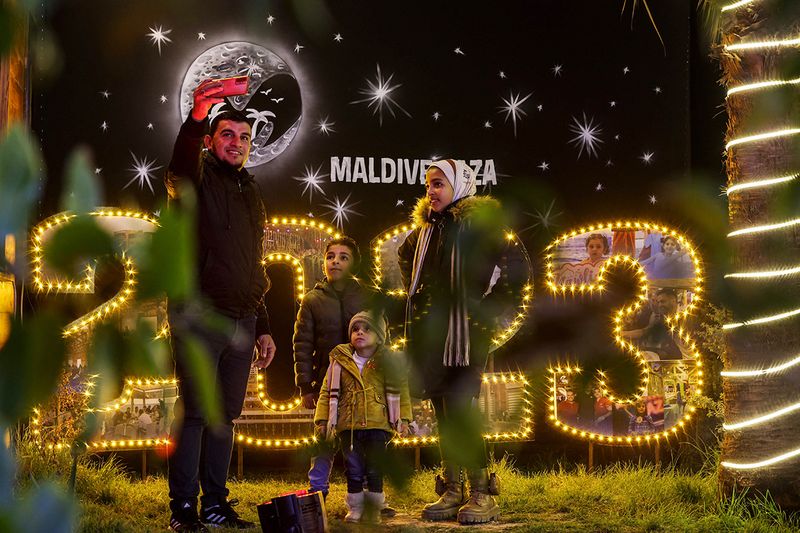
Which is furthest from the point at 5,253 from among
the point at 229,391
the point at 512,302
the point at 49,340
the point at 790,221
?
the point at 229,391

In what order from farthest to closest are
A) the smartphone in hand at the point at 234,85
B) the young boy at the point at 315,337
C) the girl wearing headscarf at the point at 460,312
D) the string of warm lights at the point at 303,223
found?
the string of warm lights at the point at 303,223
the young boy at the point at 315,337
the smartphone in hand at the point at 234,85
the girl wearing headscarf at the point at 460,312

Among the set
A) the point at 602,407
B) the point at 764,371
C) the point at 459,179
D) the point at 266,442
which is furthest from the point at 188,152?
the point at 602,407

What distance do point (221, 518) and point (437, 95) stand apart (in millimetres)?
2888

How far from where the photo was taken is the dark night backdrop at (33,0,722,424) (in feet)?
16.6

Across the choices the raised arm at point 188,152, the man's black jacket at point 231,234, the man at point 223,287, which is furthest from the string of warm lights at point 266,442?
the raised arm at point 188,152

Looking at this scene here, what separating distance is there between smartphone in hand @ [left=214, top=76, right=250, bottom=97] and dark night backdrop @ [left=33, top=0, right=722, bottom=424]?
410 centimetres

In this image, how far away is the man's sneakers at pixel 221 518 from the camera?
3570 millimetres

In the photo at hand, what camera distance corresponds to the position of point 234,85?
2.78ft

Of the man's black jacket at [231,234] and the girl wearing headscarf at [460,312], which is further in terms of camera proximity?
the man's black jacket at [231,234]

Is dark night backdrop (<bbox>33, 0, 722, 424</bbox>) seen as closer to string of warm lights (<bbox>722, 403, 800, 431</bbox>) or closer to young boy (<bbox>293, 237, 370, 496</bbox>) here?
young boy (<bbox>293, 237, 370, 496</bbox>)

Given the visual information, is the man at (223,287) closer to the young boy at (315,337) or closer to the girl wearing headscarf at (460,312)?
the young boy at (315,337)

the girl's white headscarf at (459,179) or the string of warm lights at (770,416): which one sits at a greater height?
the girl's white headscarf at (459,179)

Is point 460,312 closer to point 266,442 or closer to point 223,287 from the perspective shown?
point 223,287

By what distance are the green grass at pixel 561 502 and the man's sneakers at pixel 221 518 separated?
226mm
